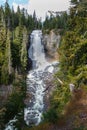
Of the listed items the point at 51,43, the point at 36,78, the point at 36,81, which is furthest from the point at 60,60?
the point at 51,43

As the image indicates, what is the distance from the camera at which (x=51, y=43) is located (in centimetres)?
11038

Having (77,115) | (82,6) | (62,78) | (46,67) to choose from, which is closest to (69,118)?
(77,115)

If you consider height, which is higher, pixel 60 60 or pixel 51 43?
pixel 60 60

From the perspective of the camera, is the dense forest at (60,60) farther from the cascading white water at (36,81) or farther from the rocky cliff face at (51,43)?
the rocky cliff face at (51,43)

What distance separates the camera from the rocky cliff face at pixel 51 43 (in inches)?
4252

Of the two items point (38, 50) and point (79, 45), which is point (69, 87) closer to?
point (79, 45)

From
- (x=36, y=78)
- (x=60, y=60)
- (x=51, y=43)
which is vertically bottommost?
(x=36, y=78)

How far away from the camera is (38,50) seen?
10719 cm

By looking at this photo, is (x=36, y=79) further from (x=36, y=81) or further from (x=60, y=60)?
(x=60, y=60)

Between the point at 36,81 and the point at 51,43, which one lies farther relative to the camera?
the point at 51,43

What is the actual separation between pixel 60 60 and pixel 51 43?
60018 mm

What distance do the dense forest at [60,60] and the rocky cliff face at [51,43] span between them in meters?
3.91

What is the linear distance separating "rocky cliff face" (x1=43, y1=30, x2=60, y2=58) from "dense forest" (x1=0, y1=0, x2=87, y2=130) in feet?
12.8

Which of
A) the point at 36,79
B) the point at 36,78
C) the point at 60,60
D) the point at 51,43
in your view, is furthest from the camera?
the point at 51,43
